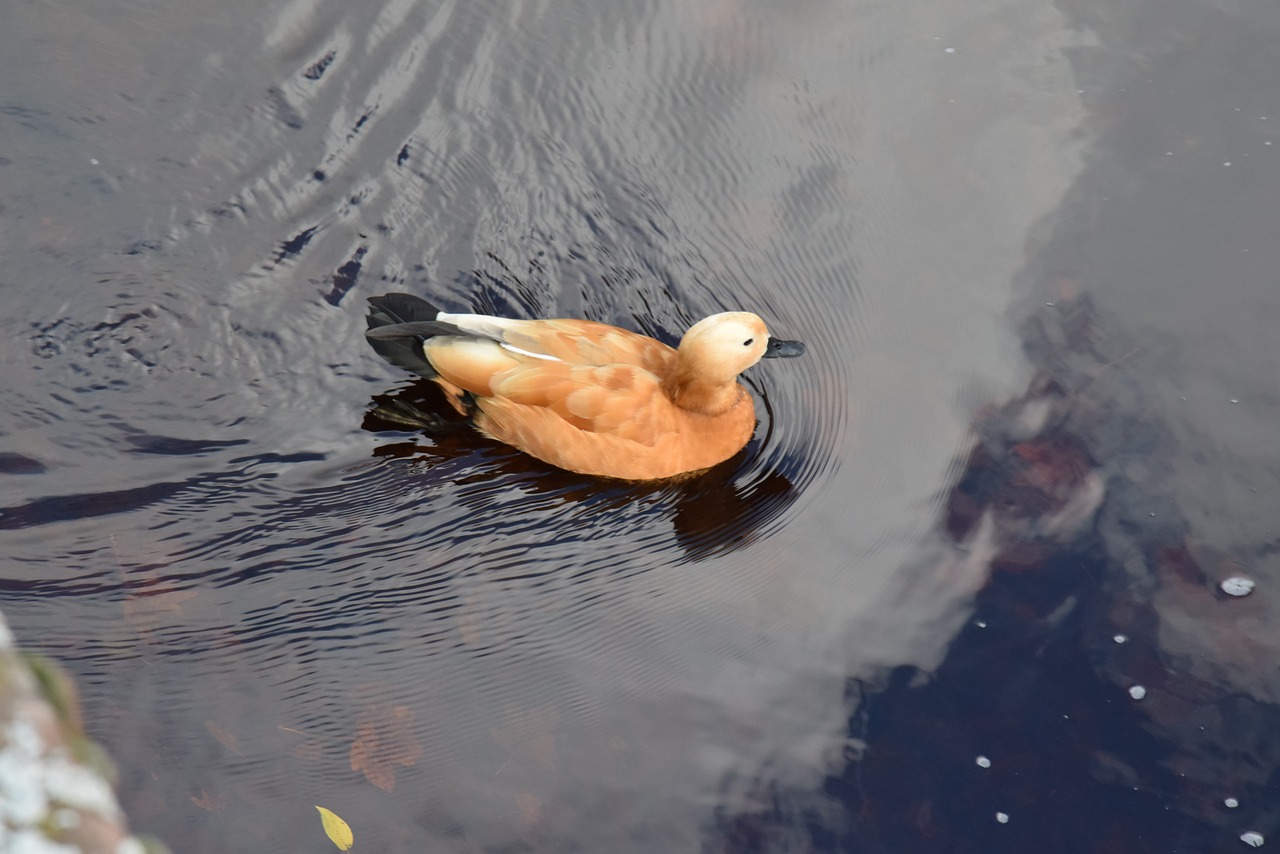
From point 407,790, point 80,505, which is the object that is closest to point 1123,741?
point 407,790

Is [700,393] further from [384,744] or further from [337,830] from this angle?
[337,830]

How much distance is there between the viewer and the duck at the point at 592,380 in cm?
494

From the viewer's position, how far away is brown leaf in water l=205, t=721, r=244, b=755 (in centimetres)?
417

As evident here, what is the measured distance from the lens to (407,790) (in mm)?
4117

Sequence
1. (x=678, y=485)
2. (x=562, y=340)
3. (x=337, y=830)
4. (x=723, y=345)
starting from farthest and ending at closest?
(x=678, y=485) < (x=562, y=340) < (x=723, y=345) < (x=337, y=830)

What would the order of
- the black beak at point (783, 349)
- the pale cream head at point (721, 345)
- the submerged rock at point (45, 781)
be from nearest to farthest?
the submerged rock at point (45, 781), the pale cream head at point (721, 345), the black beak at point (783, 349)

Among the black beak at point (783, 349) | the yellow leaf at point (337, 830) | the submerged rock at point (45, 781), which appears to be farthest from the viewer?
the black beak at point (783, 349)

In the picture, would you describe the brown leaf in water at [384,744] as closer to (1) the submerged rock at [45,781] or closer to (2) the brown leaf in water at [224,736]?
(2) the brown leaf in water at [224,736]

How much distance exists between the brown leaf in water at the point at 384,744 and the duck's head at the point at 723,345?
203 cm

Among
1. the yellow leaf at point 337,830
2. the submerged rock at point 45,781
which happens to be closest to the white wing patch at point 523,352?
the yellow leaf at point 337,830

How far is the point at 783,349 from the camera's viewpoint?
5117 millimetres

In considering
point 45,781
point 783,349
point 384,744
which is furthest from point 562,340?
point 45,781

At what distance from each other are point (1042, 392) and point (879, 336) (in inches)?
34.3

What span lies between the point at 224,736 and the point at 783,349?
3.04 meters
